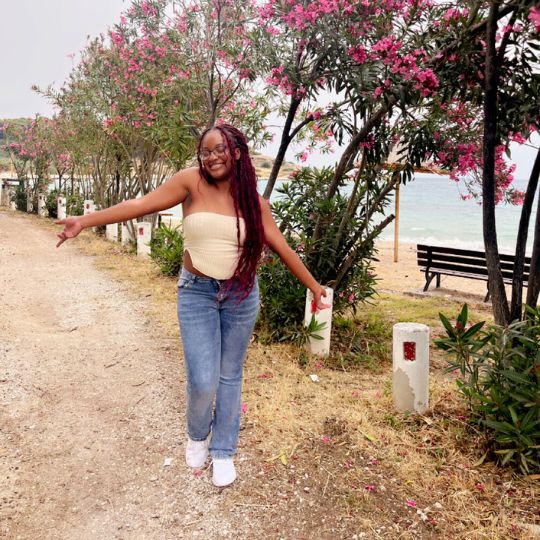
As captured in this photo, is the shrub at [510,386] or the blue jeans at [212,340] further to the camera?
the shrub at [510,386]

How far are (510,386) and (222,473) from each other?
177 cm

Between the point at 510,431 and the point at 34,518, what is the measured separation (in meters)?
2.63

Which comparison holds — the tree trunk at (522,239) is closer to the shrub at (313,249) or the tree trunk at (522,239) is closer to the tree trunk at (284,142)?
the shrub at (313,249)

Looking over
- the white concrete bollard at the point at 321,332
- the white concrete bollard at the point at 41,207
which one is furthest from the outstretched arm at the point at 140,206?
the white concrete bollard at the point at 41,207

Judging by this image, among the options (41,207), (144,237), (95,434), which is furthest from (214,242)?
(41,207)

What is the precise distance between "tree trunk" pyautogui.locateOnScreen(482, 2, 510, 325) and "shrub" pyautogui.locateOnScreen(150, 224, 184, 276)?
5.71m

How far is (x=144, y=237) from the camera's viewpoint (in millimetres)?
10648

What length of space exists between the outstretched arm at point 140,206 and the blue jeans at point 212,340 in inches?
14.2

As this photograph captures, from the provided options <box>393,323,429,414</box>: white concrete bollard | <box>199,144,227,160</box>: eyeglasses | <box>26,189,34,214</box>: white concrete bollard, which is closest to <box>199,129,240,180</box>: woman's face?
<box>199,144,227,160</box>: eyeglasses

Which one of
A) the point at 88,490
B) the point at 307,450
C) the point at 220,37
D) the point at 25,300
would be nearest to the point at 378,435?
the point at 307,450

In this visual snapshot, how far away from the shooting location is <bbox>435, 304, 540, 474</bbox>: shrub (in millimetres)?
2959

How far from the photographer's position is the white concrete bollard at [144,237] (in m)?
10.5

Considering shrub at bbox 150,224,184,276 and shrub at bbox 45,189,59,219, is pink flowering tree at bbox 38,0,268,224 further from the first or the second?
shrub at bbox 45,189,59,219

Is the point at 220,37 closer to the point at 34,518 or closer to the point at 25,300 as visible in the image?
the point at 25,300
